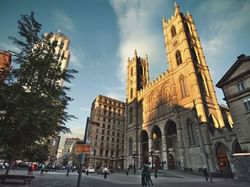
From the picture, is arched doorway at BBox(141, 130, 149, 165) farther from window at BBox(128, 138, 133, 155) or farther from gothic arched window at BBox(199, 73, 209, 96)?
gothic arched window at BBox(199, 73, 209, 96)

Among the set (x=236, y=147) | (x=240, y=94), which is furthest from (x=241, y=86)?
(x=236, y=147)

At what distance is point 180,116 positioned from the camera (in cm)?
3369

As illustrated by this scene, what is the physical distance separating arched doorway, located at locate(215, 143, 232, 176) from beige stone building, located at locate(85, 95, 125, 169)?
34.6 metres

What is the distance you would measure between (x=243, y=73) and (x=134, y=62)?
4291 cm

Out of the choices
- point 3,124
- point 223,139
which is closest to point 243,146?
point 223,139

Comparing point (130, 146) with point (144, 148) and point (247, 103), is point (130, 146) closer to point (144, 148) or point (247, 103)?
point (144, 148)

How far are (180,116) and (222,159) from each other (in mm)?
11084

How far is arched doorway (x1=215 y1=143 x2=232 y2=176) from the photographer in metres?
24.0

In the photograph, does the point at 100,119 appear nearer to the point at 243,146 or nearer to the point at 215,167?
the point at 215,167

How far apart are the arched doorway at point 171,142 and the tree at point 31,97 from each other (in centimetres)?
2941

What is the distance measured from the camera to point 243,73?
2120cm

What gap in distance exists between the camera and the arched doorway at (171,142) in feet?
114

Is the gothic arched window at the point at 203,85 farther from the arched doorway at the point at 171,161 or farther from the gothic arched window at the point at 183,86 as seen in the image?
the arched doorway at the point at 171,161

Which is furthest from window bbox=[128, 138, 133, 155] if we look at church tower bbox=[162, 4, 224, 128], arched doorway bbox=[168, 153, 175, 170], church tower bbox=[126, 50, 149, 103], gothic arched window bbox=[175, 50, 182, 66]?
gothic arched window bbox=[175, 50, 182, 66]
